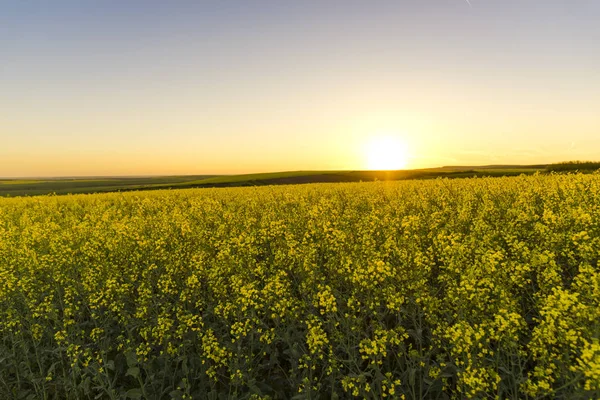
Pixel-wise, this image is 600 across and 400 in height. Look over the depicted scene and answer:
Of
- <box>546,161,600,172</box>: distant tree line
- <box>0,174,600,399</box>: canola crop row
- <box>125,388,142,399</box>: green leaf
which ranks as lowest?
<box>125,388,142,399</box>: green leaf

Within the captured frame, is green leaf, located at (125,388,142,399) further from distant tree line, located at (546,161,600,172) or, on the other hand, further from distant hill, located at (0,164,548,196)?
distant tree line, located at (546,161,600,172)

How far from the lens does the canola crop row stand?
3.63 metres

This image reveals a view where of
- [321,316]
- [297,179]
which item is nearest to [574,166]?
[297,179]

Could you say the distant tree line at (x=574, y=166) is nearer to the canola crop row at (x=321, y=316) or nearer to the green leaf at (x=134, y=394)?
the canola crop row at (x=321, y=316)

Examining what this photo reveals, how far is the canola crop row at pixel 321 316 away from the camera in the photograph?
363 centimetres

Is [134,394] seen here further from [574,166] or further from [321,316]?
[574,166]

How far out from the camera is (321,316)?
6.14 meters

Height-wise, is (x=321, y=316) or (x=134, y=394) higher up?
(x=321, y=316)

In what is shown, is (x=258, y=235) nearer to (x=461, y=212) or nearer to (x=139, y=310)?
(x=139, y=310)

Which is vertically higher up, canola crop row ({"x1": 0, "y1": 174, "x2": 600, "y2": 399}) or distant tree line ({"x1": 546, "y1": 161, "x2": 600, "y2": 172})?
distant tree line ({"x1": 546, "y1": 161, "x2": 600, "y2": 172})

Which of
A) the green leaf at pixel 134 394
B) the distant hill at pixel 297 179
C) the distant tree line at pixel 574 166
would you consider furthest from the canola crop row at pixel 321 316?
the distant tree line at pixel 574 166

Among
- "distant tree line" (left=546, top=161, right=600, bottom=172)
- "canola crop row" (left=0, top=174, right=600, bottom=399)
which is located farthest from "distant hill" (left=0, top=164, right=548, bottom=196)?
"canola crop row" (left=0, top=174, right=600, bottom=399)

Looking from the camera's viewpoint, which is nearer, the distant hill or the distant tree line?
the distant tree line

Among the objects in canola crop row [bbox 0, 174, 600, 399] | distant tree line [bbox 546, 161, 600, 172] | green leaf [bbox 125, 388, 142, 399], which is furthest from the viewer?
distant tree line [bbox 546, 161, 600, 172]
